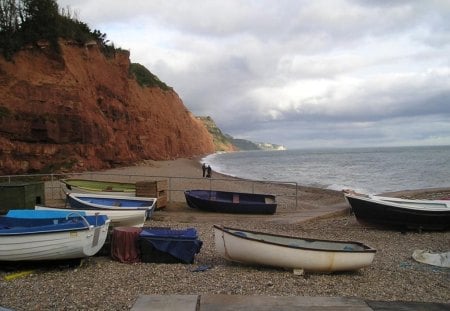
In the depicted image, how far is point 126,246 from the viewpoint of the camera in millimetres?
10258

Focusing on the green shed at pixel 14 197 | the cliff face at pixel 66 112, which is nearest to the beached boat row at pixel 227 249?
the green shed at pixel 14 197

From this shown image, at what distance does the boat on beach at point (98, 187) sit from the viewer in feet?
64.1

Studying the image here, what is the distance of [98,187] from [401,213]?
543 inches

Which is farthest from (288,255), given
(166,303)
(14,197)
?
(14,197)

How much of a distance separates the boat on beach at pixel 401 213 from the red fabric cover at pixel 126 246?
924cm

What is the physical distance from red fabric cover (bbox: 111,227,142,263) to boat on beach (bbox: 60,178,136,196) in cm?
911

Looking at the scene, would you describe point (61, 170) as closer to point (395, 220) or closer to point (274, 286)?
point (395, 220)

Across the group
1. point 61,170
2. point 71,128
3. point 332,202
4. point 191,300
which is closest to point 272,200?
point 332,202

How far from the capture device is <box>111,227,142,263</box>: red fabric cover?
10.2 meters

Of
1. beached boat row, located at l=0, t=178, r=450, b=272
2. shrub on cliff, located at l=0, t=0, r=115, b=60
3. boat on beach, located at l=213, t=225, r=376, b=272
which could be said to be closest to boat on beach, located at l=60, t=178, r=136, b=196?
beached boat row, located at l=0, t=178, r=450, b=272

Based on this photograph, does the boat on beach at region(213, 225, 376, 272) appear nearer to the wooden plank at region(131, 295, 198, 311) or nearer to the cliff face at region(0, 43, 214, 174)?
the wooden plank at region(131, 295, 198, 311)

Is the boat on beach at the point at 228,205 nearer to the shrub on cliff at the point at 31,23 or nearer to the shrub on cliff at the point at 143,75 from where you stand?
the shrub on cliff at the point at 31,23

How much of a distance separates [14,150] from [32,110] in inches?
142

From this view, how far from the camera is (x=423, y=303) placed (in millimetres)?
7148
